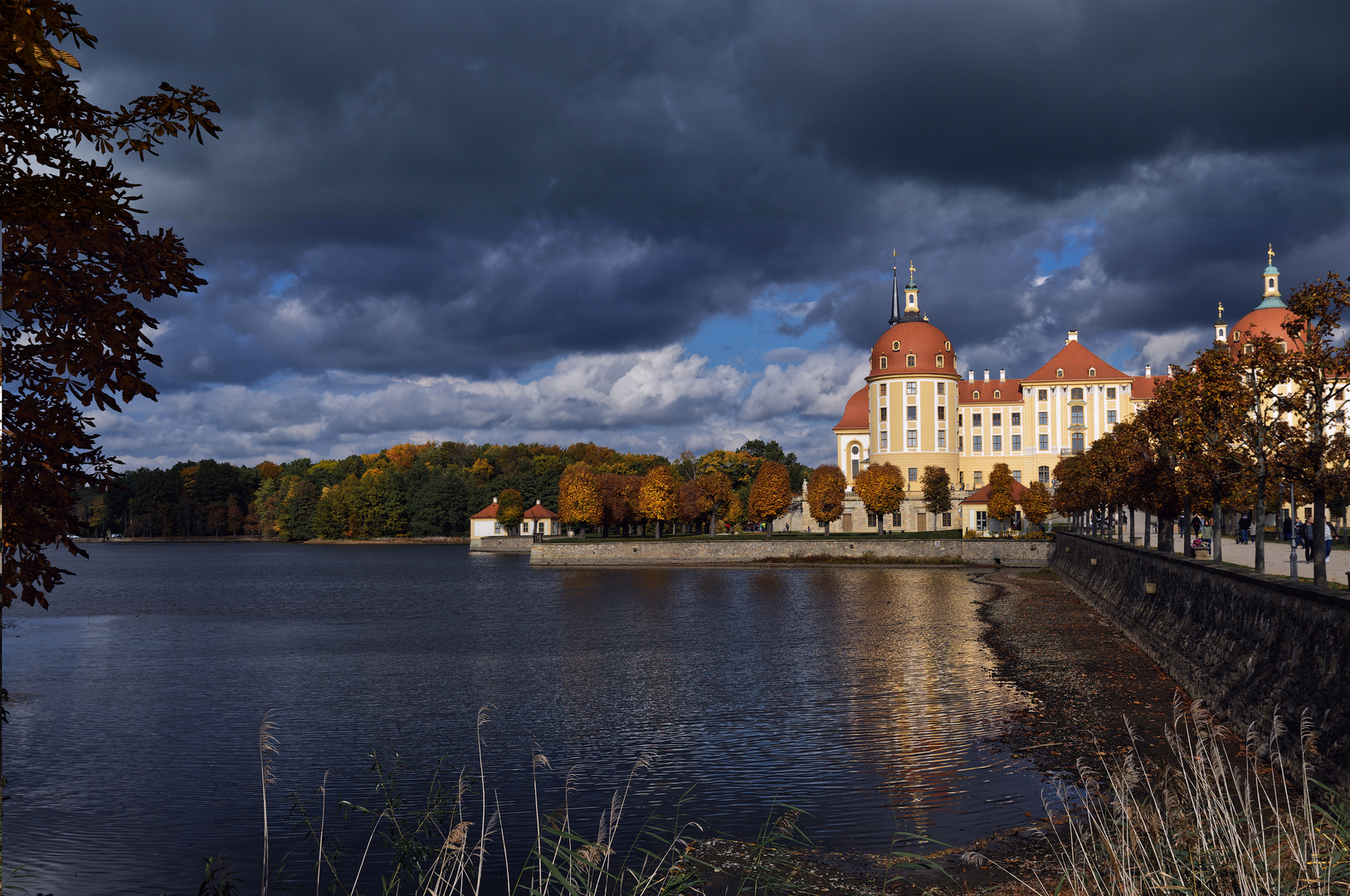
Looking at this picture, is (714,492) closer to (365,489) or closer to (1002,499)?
(1002,499)

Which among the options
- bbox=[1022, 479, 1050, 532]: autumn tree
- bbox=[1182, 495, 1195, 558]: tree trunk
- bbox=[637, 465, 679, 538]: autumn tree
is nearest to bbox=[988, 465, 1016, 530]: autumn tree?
bbox=[1022, 479, 1050, 532]: autumn tree

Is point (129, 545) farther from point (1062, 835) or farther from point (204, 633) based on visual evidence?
point (1062, 835)

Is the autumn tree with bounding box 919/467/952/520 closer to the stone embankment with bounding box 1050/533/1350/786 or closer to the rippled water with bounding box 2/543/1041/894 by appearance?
the rippled water with bounding box 2/543/1041/894

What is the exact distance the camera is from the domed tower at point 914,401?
341ft

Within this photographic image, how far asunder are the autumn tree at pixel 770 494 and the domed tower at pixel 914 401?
1155 cm

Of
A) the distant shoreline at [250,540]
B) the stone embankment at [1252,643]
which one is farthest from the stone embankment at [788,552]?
the distant shoreline at [250,540]

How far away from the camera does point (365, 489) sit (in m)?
149

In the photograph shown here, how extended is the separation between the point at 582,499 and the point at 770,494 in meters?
22.4

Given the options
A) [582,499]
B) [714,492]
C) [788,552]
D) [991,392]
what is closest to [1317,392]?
[788,552]

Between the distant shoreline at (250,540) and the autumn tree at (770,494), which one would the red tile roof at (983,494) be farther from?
the distant shoreline at (250,540)

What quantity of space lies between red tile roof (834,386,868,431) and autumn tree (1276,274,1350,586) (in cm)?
9415

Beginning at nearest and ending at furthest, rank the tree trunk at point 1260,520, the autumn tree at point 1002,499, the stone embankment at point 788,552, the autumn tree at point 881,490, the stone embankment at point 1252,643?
the stone embankment at point 1252,643
the tree trunk at point 1260,520
the stone embankment at point 788,552
the autumn tree at point 1002,499
the autumn tree at point 881,490

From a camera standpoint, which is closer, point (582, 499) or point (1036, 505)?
point (1036, 505)

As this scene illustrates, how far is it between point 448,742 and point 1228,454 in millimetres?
20499
